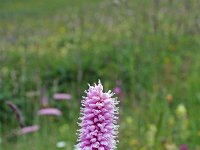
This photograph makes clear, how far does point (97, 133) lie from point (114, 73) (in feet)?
19.6

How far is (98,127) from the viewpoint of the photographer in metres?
1.00

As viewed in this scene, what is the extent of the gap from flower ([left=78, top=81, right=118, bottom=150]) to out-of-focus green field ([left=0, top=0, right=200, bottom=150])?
9.57ft

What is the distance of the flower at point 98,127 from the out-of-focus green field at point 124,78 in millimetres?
2918

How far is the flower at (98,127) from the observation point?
3.25ft

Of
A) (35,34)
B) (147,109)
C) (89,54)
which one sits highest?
(35,34)

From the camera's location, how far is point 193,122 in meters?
4.88

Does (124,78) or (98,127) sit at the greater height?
(124,78)

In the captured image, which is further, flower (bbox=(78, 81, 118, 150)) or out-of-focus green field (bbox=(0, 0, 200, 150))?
out-of-focus green field (bbox=(0, 0, 200, 150))

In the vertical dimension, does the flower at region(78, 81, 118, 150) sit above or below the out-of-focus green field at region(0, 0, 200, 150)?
below

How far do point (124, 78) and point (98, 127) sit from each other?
5.89 metres

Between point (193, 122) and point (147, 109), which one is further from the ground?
point (147, 109)

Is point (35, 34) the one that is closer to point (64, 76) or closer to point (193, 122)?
point (64, 76)

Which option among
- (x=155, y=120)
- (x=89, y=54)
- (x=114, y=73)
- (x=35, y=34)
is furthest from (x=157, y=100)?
(x=35, y=34)

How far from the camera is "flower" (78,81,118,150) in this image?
0.99m
